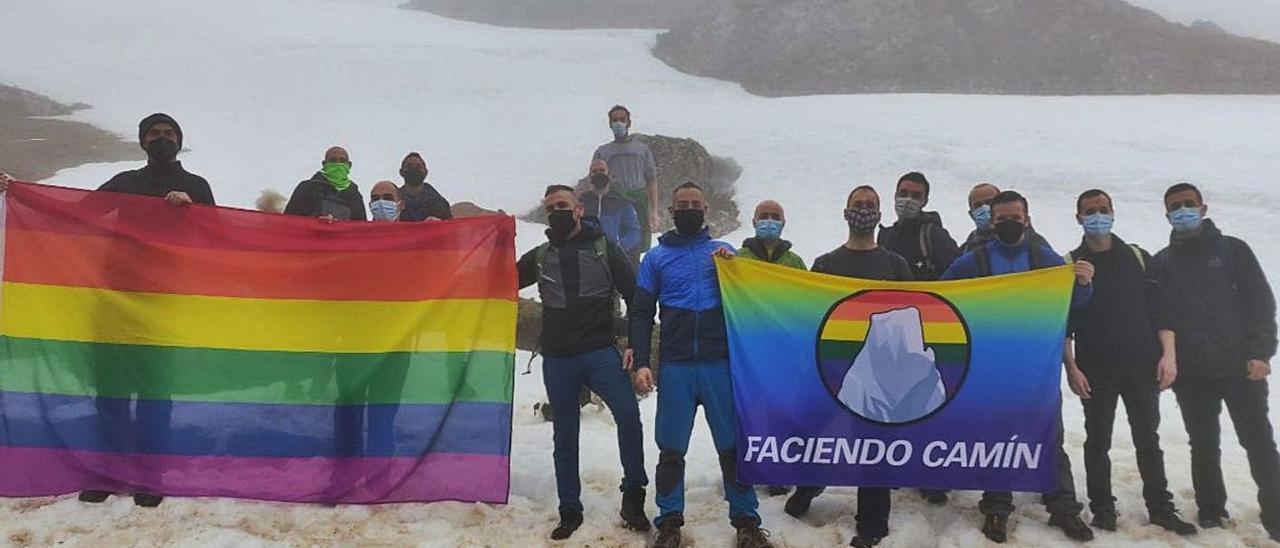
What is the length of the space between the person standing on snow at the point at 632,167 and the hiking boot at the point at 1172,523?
226 inches

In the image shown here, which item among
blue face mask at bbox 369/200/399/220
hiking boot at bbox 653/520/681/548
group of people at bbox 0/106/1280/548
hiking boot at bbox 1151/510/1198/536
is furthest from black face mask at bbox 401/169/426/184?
hiking boot at bbox 1151/510/1198/536

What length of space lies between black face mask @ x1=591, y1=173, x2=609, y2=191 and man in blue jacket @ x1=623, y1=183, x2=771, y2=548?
3371mm

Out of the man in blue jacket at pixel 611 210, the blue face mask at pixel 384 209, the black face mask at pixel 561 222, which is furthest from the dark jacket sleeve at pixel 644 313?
the man in blue jacket at pixel 611 210

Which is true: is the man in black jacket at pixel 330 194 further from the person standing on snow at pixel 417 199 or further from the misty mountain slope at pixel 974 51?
the misty mountain slope at pixel 974 51

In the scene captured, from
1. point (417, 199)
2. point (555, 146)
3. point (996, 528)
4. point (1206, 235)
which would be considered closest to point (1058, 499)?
point (996, 528)

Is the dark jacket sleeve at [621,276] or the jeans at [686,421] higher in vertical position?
the dark jacket sleeve at [621,276]

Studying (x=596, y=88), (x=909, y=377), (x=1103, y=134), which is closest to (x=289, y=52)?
(x=596, y=88)

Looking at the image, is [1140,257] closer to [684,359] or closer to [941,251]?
[941,251]

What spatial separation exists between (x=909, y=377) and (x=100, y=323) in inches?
227

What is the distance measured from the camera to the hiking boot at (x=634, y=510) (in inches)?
216

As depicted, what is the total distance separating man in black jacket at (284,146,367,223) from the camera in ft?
21.8

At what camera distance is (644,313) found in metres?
5.34

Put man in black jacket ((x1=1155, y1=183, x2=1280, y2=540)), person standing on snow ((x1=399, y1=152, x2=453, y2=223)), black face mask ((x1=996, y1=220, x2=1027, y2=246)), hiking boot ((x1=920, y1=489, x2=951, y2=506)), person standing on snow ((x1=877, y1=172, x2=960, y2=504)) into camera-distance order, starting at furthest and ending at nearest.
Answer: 1. person standing on snow ((x1=399, y1=152, x2=453, y2=223))
2. person standing on snow ((x1=877, y1=172, x2=960, y2=504))
3. hiking boot ((x1=920, y1=489, x2=951, y2=506))
4. black face mask ((x1=996, y1=220, x2=1027, y2=246))
5. man in black jacket ((x1=1155, y1=183, x2=1280, y2=540))

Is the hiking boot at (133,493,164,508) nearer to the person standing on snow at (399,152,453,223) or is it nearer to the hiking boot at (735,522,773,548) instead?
the person standing on snow at (399,152,453,223)
